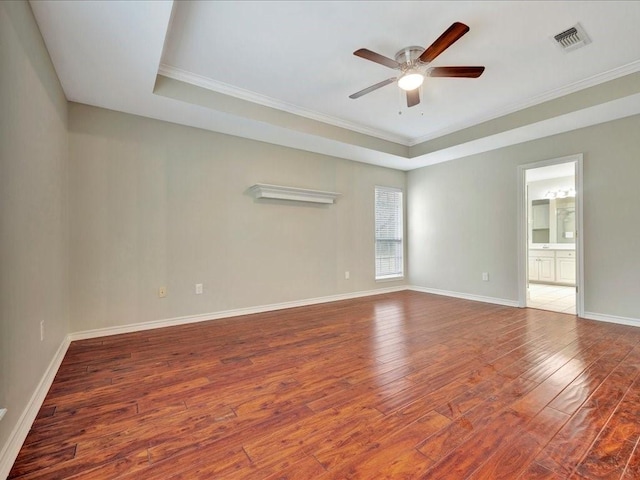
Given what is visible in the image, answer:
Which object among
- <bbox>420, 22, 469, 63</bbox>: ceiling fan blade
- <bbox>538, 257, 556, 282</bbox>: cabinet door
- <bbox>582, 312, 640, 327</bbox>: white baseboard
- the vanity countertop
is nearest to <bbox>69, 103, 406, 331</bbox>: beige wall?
<bbox>420, 22, 469, 63</bbox>: ceiling fan blade

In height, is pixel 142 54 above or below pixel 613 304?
above

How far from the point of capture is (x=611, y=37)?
253cm

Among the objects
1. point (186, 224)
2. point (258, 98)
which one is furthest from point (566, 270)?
point (186, 224)

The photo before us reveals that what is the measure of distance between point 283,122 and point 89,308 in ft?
9.83

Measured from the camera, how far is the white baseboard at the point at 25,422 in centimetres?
131

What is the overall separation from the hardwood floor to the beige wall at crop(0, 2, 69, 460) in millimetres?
330

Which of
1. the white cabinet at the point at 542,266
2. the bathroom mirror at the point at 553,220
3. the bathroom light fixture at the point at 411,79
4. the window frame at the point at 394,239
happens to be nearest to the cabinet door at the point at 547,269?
the white cabinet at the point at 542,266

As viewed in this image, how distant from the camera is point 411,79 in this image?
2748 millimetres

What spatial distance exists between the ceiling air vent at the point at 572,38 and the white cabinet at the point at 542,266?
219 inches

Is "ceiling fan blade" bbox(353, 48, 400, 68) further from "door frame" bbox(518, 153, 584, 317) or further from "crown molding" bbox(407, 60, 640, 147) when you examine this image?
"door frame" bbox(518, 153, 584, 317)

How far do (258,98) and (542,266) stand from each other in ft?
23.9

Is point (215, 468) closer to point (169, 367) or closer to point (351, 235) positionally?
point (169, 367)

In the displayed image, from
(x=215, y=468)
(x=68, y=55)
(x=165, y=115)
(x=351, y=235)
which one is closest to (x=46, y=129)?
(x=68, y=55)

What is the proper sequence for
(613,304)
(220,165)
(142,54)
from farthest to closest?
(220,165)
(613,304)
(142,54)
